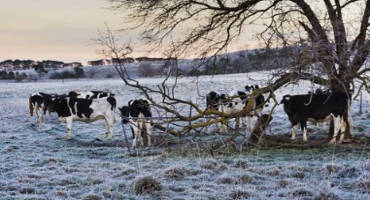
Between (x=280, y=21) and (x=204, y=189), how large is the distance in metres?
6.44

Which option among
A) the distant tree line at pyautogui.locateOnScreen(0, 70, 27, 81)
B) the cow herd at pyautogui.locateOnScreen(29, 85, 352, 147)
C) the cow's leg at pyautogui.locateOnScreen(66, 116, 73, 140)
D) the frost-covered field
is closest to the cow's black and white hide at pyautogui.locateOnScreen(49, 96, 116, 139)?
the cow herd at pyautogui.locateOnScreen(29, 85, 352, 147)

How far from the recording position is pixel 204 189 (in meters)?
6.80

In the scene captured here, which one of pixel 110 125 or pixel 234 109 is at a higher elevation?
pixel 234 109

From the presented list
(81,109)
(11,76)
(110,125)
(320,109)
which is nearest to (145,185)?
(320,109)

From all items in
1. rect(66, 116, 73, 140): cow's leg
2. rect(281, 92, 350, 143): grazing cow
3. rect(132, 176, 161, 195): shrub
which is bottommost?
rect(66, 116, 73, 140): cow's leg

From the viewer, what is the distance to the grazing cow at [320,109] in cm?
1247

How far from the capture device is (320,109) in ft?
42.6

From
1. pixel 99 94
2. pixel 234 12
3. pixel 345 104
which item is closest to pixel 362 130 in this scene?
pixel 345 104

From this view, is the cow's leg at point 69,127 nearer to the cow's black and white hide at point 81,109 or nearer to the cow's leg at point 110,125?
the cow's black and white hide at point 81,109

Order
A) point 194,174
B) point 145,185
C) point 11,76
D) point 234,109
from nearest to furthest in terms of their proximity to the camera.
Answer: point 145,185, point 194,174, point 234,109, point 11,76

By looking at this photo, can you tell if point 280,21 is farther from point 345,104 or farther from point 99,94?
point 99,94

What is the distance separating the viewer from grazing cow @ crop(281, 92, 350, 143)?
40.9 ft

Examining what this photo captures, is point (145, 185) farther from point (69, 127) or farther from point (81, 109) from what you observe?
point (81, 109)

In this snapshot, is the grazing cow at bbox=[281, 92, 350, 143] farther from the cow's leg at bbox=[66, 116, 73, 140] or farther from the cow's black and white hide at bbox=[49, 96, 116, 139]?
the cow's leg at bbox=[66, 116, 73, 140]
